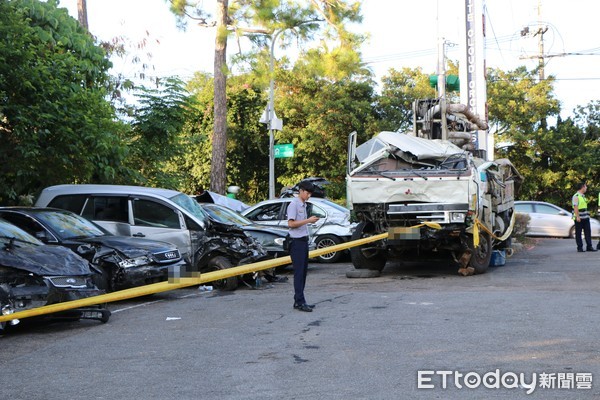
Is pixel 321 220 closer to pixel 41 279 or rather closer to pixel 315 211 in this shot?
pixel 315 211

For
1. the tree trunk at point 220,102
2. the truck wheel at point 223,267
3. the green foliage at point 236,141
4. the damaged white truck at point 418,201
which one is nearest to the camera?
the truck wheel at point 223,267

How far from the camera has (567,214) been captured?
1074 inches

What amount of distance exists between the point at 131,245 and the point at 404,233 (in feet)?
15.8

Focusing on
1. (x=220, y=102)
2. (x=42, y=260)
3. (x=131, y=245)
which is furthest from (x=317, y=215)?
(x=42, y=260)

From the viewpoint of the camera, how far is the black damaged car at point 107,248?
10969 millimetres

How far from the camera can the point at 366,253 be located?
47.8 ft

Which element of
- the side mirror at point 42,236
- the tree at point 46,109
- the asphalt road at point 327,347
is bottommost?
the asphalt road at point 327,347

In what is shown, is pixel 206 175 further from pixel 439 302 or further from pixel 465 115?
pixel 439 302

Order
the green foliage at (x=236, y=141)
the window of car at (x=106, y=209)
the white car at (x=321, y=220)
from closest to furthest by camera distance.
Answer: the window of car at (x=106, y=209)
the white car at (x=321, y=220)
the green foliage at (x=236, y=141)

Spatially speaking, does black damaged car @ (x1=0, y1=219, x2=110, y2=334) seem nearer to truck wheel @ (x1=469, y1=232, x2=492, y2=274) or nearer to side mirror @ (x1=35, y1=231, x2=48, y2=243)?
side mirror @ (x1=35, y1=231, x2=48, y2=243)

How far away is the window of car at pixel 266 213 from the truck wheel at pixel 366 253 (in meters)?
3.91

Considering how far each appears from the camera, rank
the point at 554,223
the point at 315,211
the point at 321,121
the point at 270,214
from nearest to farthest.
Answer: the point at 315,211
the point at 270,214
the point at 554,223
the point at 321,121

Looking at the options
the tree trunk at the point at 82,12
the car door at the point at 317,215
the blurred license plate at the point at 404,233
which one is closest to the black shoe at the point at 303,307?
the blurred license plate at the point at 404,233

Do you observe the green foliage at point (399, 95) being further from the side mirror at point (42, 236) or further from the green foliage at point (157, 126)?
the side mirror at point (42, 236)
